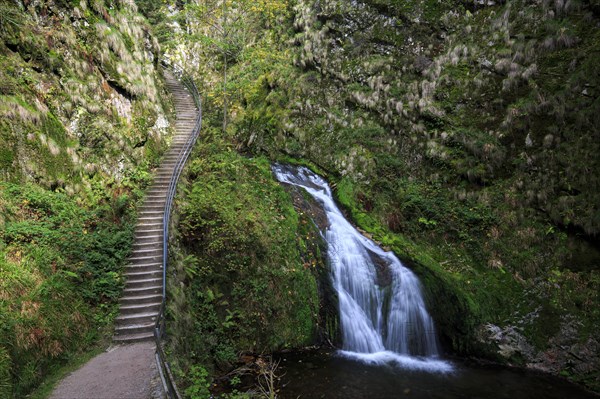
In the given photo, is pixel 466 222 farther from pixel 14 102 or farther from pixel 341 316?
pixel 14 102

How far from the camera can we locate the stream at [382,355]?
30.6 ft

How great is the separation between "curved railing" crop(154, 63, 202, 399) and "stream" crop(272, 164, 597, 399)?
144 inches

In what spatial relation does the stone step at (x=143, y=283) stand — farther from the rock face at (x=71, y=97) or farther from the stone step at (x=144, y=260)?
the rock face at (x=71, y=97)

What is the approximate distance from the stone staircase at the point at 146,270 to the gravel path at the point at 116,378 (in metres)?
0.69

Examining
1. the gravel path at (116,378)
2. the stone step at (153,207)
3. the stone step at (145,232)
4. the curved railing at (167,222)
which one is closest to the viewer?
the curved railing at (167,222)

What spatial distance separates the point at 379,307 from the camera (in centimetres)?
1202

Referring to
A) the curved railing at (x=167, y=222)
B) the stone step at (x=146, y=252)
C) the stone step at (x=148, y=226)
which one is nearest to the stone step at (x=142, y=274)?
the curved railing at (x=167, y=222)

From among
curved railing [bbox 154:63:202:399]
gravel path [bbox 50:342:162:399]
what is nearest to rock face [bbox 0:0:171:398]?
gravel path [bbox 50:342:162:399]

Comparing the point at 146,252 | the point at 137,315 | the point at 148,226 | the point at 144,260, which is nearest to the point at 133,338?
the point at 137,315

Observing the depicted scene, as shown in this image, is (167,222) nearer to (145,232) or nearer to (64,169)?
(145,232)

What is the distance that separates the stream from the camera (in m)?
9.32

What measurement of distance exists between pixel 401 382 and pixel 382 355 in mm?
1564

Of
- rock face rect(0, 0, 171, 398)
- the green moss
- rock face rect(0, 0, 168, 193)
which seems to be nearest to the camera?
rock face rect(0, 0, 171, 398)

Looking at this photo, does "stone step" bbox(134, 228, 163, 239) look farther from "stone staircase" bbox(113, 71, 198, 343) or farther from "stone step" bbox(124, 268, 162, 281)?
"stone step" bbox(124, 268, 162, 281)
